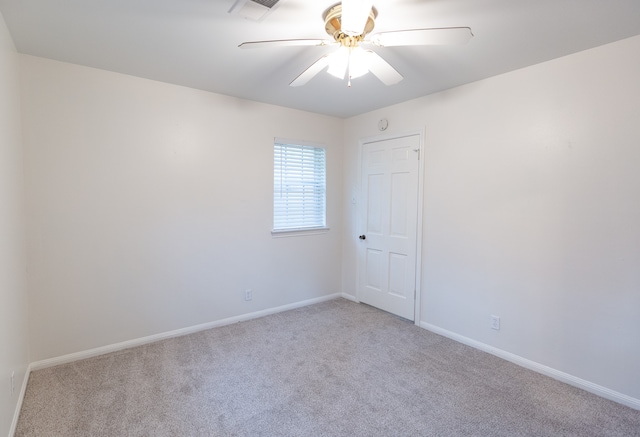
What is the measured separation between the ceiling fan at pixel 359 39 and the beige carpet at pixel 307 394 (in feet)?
7.21

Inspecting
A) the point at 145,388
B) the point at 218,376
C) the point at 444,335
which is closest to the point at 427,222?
the point at 444,335

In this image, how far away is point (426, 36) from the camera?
1571mm

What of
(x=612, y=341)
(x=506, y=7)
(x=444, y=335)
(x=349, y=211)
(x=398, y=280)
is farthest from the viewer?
(x=349, y=211)

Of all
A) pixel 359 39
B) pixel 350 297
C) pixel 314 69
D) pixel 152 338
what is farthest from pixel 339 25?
pixel 350 297

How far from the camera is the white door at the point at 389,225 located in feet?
11.3

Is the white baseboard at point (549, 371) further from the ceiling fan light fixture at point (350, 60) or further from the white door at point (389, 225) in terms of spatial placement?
the ceiling fan light fixture at point (350, 60)

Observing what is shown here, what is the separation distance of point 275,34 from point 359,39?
63 centimetres

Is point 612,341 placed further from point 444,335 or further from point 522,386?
point 444,335

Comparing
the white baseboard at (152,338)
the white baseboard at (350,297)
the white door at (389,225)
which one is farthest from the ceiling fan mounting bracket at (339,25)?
the white baseboard at (350,297)

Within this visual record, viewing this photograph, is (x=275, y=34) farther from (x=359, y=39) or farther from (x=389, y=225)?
(x=389, y=225)

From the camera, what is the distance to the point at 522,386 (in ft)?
7.60

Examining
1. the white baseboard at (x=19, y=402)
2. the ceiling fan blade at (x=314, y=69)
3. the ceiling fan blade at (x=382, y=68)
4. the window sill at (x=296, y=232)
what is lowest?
the white baseboard at (x=19, y=402)

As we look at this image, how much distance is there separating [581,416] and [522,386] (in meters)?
0.36

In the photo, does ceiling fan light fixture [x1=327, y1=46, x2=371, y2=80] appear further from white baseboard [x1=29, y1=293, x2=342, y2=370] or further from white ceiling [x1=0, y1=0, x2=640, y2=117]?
white baseboard [x1=29, y1=293, x2=342, y2=370]
